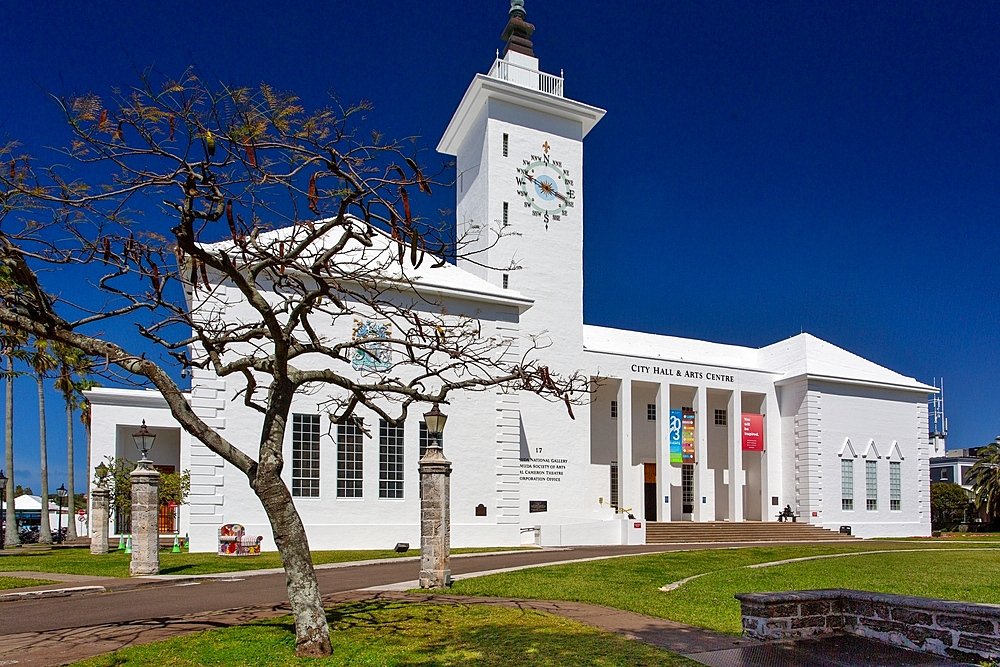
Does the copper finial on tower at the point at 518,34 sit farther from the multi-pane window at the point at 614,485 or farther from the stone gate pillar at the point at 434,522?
the stone gate pillar at the point at 434,522

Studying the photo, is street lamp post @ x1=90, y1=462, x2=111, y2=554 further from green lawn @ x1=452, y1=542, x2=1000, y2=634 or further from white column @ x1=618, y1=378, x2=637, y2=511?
white column @ x1=618, y1=378, x2=637, y2=511

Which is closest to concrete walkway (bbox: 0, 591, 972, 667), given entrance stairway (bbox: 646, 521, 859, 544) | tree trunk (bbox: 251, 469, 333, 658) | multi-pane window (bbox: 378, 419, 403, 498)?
tree trunk (bbox: 251, 469, 333, 658)

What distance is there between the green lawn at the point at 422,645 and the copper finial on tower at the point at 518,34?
105 feet

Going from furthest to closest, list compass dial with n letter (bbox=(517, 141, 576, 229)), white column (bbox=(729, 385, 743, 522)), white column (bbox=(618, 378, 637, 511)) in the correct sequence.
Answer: white column (bbox=(729, 385, 743, 522)) < white column (bbox=(618, 378, 637, 511)) < compass dial with n letter (bbox=(517, 141, 576, 229))

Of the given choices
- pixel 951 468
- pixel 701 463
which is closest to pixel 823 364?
pixel 701 463

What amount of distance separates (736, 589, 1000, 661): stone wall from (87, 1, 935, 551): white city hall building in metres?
18.9

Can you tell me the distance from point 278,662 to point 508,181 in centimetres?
2791

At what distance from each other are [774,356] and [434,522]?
32.4m

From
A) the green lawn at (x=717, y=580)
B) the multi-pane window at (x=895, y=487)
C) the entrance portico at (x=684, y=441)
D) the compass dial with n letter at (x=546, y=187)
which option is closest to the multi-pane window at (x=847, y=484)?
the multi-pane window at (x=895, y=487)

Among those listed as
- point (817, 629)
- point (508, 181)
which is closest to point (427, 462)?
point (817, 629)

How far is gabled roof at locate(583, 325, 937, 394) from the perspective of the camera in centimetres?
3891

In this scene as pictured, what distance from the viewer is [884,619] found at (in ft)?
28.9

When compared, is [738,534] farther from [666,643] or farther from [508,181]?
[666,643]

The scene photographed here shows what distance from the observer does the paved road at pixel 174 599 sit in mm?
11945
